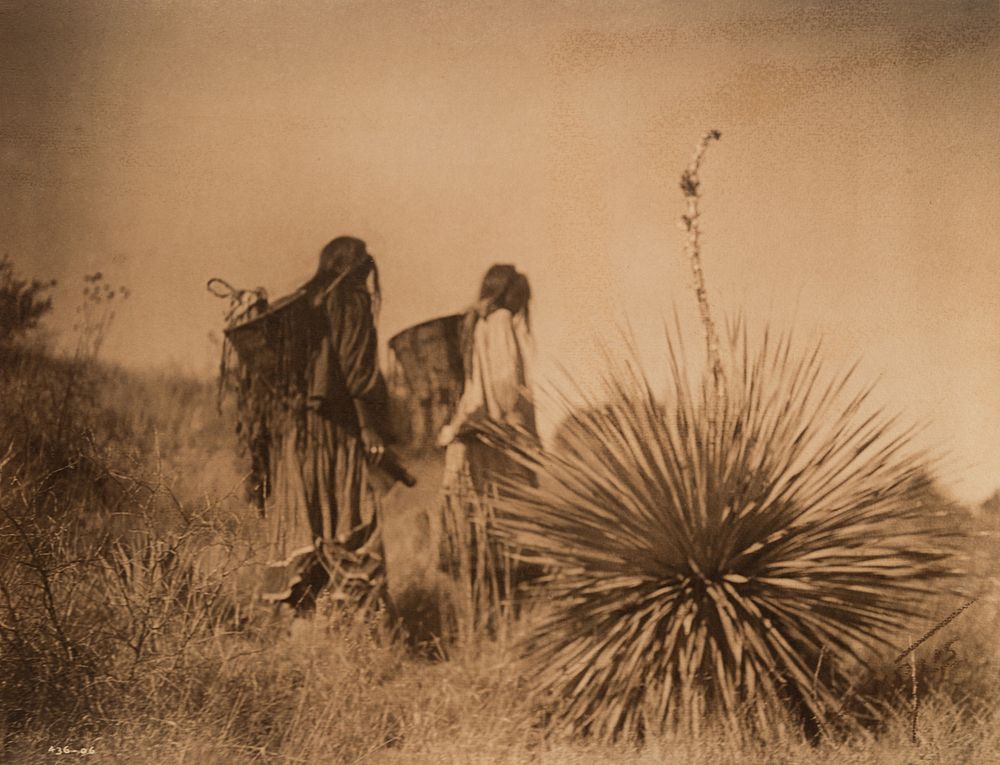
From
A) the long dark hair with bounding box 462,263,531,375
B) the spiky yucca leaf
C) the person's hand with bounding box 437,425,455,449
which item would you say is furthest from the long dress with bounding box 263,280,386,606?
the spiky yucca leaf

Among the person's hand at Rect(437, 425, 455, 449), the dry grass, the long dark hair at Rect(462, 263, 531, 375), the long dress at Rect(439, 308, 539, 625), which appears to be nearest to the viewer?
the dry grass

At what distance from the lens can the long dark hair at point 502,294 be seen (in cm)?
430

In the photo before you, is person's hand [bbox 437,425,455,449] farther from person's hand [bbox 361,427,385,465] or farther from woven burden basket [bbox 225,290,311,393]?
woven burden basket [bbox 225,290,311,393]

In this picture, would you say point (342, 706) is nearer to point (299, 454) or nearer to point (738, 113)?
point (299, 454)

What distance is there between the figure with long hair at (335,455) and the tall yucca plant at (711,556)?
0.62 meters

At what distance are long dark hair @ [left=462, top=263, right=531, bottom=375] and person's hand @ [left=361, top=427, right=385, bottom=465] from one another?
62 centimetres

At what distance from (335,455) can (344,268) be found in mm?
788

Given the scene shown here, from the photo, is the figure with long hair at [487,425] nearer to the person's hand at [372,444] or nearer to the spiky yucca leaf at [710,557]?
the spiky yucca leaf at [710,557]

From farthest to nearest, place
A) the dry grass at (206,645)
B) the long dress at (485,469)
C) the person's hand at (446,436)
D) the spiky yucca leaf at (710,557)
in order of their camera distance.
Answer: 1. the person's hand at (446,436)
2. the long dress at (485,469)
3. the dry grass at (206,645)
4. the spiky yucca leaf at (710,557)

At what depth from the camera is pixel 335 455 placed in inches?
166

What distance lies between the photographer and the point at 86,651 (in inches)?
154

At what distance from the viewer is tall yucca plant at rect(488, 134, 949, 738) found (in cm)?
375

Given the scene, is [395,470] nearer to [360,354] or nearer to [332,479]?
[332,479]

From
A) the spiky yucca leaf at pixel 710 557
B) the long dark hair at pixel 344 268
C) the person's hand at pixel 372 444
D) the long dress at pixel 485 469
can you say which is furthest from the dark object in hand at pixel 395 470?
the long dark hair at pixel 344 268
